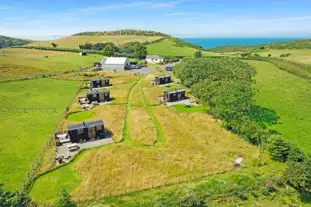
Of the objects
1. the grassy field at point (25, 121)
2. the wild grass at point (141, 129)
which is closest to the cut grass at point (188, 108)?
the wild grass at point (141, 129)

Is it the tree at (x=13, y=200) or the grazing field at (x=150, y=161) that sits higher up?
the tree at (x=13, y=200)

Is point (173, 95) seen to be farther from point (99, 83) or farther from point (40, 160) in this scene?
point (40, 160)

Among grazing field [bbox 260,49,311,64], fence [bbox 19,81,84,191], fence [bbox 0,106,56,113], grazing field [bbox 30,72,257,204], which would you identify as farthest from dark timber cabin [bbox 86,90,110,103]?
grazing field [bbox 260,49,311,64]

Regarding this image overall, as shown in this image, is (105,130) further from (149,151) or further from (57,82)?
(57,82)

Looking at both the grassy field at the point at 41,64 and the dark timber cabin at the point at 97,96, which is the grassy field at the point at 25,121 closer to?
the dark timber cabin at the point at 97,96

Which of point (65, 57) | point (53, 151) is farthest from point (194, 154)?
point (65, 57)
